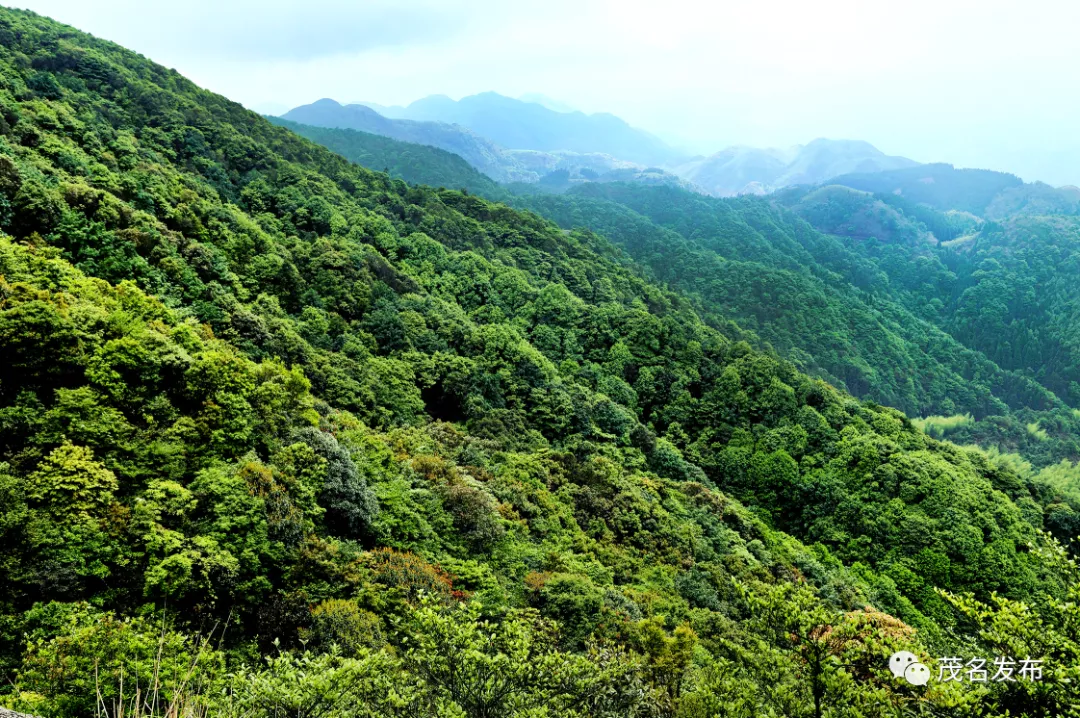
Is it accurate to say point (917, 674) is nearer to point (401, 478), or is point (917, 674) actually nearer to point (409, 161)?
point (401, 478)

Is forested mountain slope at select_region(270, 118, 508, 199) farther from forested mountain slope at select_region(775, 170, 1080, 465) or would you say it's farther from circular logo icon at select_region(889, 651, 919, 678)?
circular logo icon at select_region(889, 651, 919, 678)

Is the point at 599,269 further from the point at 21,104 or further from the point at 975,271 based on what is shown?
the point at 975,271

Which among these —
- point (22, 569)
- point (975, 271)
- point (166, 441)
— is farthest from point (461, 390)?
point (975, 271)

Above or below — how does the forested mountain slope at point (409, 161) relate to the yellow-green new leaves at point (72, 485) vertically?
above

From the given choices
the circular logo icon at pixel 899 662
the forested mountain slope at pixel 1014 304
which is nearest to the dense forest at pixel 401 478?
the circular logo icon at pixel 899 662

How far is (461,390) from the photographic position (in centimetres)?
4228

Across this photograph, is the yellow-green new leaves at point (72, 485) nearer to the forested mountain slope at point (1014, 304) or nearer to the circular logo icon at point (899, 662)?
the circular logo icon at point (899, 662)

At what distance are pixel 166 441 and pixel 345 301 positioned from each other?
26459 millimetres

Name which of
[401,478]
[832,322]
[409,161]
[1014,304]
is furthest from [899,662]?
[409,161]

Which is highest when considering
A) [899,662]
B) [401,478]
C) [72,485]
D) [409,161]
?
[409,161]

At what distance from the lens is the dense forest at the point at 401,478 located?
12.5 m

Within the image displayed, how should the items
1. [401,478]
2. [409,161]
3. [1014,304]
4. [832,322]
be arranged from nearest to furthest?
[401,478]
[832,322]
[1014,304]
[409,161]

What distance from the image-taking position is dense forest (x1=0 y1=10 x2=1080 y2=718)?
41.1 ft

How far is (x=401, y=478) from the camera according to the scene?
25578 mm
